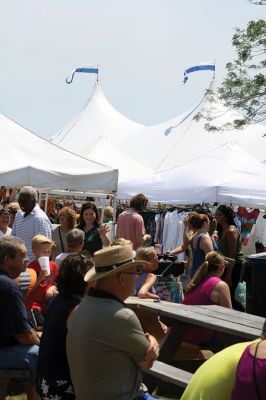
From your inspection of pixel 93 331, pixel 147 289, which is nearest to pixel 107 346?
pixel 93 331

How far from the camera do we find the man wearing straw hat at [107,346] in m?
3.20

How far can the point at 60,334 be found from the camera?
3.87 meters

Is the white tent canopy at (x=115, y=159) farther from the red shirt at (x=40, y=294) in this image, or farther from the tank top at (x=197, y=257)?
the red shirt at (x=40, y=294)

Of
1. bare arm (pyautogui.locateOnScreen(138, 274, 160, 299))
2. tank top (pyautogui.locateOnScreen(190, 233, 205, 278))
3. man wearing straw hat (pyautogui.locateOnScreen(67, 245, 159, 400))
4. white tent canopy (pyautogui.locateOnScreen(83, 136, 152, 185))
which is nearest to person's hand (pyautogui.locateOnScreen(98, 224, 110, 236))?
tank top (pyautogui.locateOnScreen(190, 233, 205, 278))

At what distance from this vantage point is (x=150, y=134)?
2764 cm

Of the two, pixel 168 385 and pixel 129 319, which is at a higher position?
pixel 129 319

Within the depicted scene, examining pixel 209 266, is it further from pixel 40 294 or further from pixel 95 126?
pixel 95 126

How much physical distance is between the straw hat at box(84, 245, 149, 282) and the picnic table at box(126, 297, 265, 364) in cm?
142

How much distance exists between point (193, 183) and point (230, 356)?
33.2ft

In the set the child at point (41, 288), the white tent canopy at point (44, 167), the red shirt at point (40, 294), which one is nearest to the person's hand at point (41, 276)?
the child at point (41, 288)

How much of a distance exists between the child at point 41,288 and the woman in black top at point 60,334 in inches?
60.1

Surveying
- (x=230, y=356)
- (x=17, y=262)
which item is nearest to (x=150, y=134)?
(x=17, y=262)

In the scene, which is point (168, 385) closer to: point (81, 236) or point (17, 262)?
point (81, 236)

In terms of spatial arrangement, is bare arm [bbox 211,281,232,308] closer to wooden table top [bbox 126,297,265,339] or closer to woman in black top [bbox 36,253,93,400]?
wooden table top [bbox 126,297,265,339]
